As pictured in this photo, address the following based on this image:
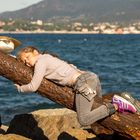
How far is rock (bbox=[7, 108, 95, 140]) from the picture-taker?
11.5 metres

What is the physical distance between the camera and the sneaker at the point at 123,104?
894cm

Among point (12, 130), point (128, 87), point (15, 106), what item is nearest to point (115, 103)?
point (12, 130)

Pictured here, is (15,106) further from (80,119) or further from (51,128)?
(80,119)

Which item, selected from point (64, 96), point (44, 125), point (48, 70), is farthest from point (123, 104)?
point (44, 125)

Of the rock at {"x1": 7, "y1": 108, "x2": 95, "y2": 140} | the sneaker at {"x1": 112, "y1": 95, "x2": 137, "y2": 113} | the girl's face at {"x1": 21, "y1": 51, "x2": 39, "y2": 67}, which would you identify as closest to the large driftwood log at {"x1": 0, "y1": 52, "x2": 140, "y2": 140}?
the sneaker at {"x1": 112, "y1": 95, "x2": 137, "y2": 113}

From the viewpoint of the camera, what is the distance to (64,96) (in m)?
8.98

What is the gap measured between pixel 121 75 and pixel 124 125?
80.2 ft

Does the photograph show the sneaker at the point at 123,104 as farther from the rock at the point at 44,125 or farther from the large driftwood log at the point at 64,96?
the rock at the point at 44,125

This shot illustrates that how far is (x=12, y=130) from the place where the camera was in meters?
12.2

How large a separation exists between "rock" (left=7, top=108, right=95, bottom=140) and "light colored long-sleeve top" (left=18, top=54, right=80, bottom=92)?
251cm

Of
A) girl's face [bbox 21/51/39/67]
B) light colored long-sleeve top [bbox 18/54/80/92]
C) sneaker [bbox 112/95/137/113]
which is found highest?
girl's face [bbox 21/51/39/67]

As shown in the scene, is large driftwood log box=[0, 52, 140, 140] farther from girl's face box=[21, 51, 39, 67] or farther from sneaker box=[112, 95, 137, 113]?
girl's face box=[21, 51, 39, 67]

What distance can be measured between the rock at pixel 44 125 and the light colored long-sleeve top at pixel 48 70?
2.51m

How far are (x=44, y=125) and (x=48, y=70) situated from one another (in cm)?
334
